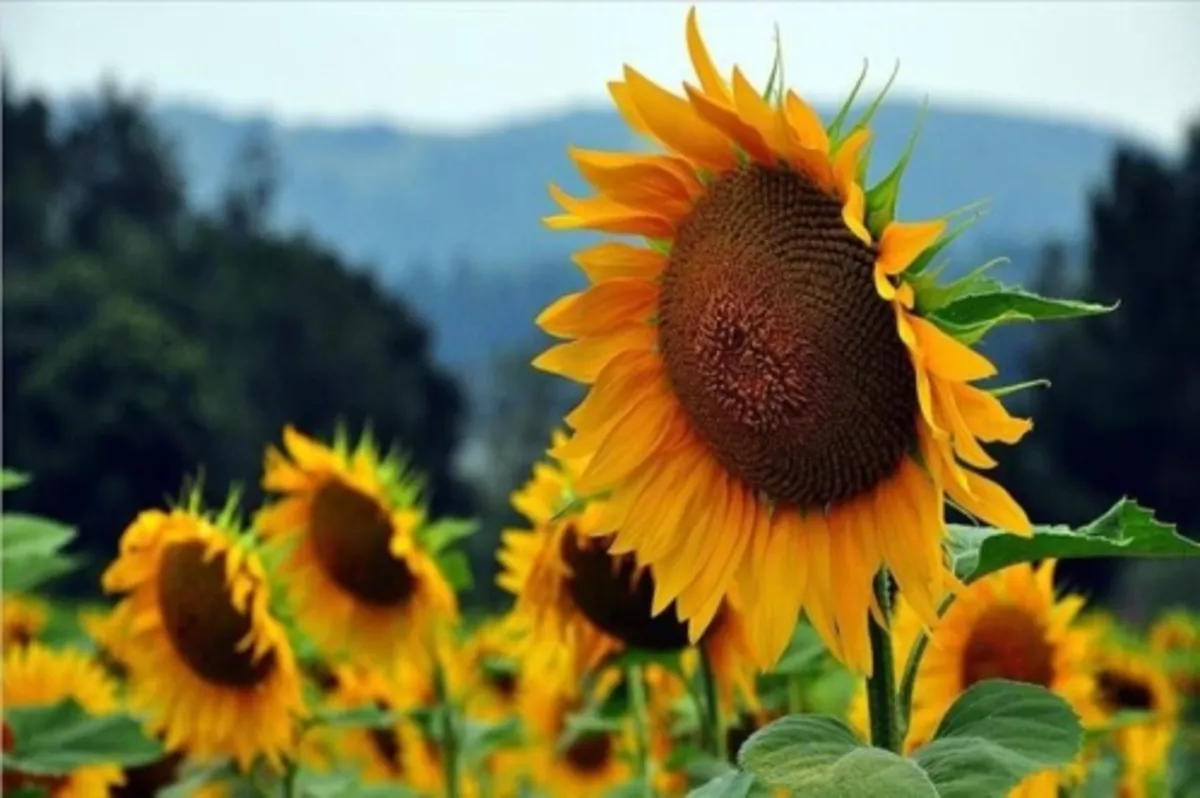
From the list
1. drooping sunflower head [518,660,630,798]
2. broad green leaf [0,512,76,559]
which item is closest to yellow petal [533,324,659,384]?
broad green leaf [0,512,76,559]

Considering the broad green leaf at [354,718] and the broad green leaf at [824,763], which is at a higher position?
the broad green leaf at [824,763]

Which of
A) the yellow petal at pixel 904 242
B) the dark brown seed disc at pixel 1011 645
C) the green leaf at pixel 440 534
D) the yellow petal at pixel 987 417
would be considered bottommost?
the green leaf at pixel 440 534

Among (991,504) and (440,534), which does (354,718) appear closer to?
(440,534)

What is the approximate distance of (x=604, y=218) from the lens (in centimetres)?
125

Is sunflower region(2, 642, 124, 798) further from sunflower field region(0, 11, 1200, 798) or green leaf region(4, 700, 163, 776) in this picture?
sunflower field region(0, 11, 1200, 798)

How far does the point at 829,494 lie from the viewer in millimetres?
1249

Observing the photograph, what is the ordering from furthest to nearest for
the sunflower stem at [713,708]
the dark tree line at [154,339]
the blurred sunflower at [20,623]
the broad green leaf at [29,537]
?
the dark tree line at [154,339] → the blurred sunflower at [20,623] → the broad green leaf at [29,537] → the sunflower stem at [713,708]

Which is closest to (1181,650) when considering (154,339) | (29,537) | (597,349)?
(29,537)

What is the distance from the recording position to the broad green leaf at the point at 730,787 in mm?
1136

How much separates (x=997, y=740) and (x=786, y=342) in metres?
0.24

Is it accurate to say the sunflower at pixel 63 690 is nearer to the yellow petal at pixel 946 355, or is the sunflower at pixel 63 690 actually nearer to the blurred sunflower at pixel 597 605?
the blurred sunflower at pixel 597 605

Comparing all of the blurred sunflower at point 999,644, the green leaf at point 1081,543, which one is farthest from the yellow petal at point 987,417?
the blurred sunflower at point 999,644

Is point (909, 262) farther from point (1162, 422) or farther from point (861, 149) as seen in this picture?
point (1162, 422)

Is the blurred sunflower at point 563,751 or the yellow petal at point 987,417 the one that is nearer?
the yellow petal at point 987,417
